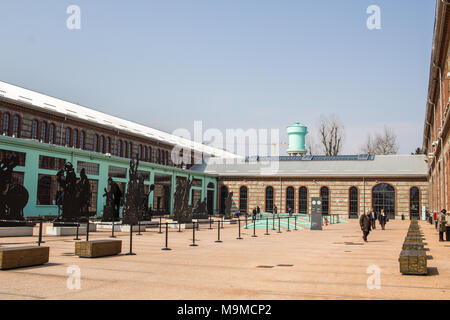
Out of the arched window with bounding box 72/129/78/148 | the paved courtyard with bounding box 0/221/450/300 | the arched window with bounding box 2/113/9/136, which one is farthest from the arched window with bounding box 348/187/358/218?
the paved courtyard with bounding box 0/221/450/300

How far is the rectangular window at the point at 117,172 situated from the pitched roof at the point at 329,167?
22.0m

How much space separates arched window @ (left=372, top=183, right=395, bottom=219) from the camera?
57094 mm

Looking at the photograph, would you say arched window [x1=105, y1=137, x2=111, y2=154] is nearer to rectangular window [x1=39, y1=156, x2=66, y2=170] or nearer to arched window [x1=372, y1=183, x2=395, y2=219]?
rectangular window [x1=39, y1=156, x2=66, y2=170]

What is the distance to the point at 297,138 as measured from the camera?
8144 cm

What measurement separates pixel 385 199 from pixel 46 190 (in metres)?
40.6

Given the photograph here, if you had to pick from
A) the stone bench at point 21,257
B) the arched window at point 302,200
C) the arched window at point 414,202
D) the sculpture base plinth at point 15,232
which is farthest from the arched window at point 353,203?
the stone bench at point 21,257

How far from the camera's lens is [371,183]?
58.3 metres

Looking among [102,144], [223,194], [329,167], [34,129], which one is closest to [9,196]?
[34,129]

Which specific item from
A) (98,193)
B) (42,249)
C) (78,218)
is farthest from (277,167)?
(42,249)

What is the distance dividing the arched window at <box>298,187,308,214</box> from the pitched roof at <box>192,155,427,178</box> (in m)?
2.22

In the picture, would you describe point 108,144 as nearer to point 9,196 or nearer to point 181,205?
point 181,205

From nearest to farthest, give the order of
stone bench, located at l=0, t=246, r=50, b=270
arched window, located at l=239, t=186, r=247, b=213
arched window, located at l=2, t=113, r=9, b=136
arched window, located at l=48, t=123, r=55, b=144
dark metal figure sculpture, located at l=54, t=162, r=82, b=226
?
1. stone bench, located at l=0, t=246, r=50, b=270
2. dark metal figure sculpture, located at l=54, t=162, r=82, b=226
3. arched window, located at l=2, t=113, r=9, b=136
4. arched window, located at l=48, t=123, r=55, b=144
5. arched window, located at l=239, t=186, r=247, b=213

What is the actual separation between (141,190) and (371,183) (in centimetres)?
3682

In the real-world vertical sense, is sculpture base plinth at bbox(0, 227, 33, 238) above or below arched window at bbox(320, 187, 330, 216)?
below
